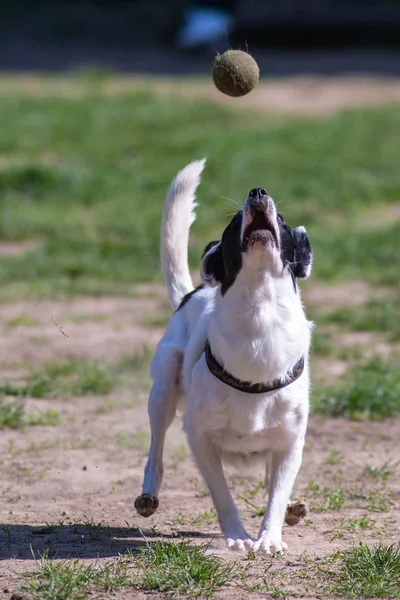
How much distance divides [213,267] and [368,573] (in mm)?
1328

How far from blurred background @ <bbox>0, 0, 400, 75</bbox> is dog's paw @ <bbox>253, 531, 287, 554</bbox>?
17117 millimetres

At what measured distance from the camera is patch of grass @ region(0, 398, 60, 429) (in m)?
5.62

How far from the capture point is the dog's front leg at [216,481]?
13.0ft

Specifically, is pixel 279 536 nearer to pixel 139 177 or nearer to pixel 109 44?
pixel 139 177

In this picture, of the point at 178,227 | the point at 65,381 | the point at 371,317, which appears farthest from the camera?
the point at 371,317

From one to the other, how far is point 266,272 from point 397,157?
9398 mm

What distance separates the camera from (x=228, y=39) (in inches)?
787

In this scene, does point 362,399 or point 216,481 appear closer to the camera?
point 216,481

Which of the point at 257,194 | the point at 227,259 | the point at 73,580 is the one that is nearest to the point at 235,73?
the point at 257,194

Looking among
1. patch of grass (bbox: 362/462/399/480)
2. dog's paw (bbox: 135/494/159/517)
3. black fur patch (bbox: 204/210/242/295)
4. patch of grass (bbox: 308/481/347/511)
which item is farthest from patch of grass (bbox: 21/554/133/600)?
patch of grass (bbox: 362/462/399/480)

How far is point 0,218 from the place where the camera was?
1025cm

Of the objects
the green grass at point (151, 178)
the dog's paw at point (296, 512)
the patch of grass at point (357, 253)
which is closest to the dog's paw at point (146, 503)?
the dog's paw at point (296, 512)

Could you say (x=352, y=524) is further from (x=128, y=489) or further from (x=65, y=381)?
(x=65, y=381)

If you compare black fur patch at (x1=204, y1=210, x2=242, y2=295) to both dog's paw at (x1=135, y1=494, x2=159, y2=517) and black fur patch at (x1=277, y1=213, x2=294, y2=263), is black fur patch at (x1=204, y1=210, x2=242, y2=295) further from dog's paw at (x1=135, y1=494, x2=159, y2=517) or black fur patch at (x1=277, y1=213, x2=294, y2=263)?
dog's paw at (x1=135, y1=494, x2=159, y2=517)
